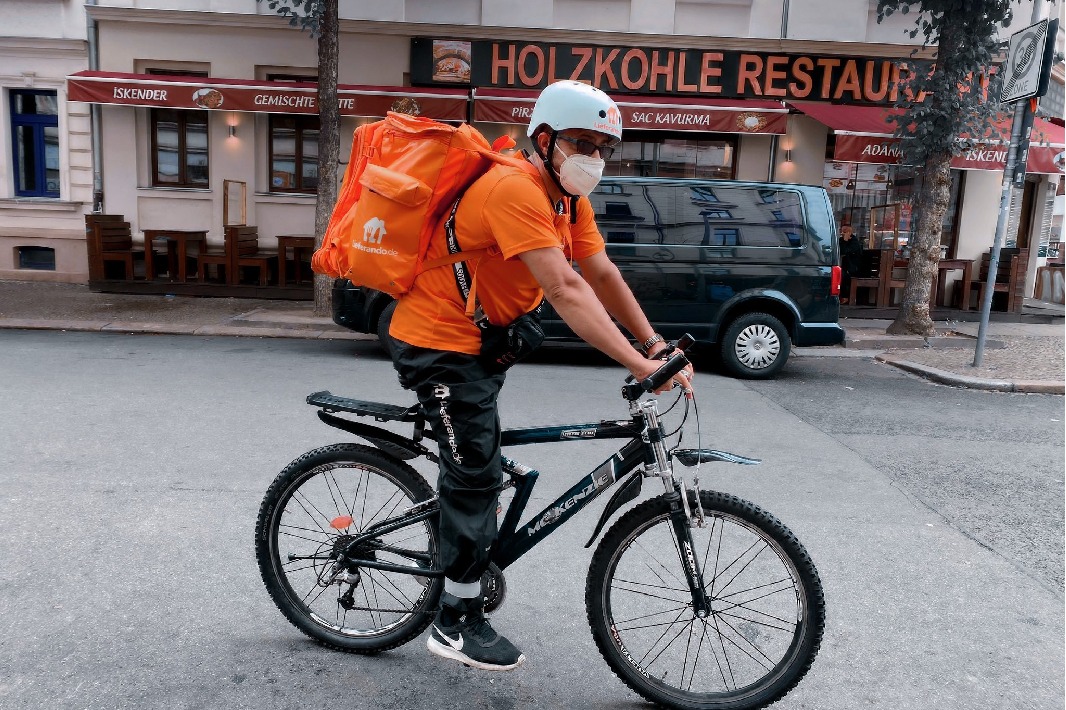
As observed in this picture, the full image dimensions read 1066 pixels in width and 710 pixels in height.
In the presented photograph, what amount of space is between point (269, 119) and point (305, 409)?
1011 cm

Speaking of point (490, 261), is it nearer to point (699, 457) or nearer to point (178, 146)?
point (699, 457)

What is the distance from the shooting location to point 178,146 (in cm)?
1580

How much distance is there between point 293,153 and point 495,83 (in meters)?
3.78

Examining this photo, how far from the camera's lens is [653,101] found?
46.7 feet

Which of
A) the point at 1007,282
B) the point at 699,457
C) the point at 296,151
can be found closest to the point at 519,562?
the point at 699,457

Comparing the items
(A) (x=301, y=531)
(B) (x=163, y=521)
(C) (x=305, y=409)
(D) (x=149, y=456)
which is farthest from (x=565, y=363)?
(A) (x=301, y=531)

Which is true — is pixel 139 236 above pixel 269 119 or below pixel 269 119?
below

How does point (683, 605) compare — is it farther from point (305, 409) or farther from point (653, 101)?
point (653, 101)

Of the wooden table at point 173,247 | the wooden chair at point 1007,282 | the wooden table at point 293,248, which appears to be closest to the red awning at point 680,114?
the wooden table at point 293,248

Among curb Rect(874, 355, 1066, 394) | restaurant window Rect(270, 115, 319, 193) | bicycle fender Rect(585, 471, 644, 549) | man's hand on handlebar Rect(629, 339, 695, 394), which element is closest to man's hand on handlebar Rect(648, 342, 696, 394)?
man's hand on handlebar Rect(629, 339, 695, 394)

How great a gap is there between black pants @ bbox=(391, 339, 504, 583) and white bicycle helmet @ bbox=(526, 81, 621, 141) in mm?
789

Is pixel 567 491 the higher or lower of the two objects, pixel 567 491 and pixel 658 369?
the lower

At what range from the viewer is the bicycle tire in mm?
3182

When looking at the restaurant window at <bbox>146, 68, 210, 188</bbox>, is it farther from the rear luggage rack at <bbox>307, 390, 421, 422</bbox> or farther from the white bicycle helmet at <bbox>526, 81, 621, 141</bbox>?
the white bicycle helmet at <bbox>526, 81, 621, 141</bbox>
